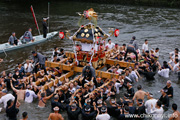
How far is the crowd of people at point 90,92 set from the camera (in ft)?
31.5

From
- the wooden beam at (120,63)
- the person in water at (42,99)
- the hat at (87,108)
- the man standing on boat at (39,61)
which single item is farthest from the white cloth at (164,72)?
the person in water at (42,99)

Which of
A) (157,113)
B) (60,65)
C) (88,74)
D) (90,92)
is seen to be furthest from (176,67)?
(60,65)

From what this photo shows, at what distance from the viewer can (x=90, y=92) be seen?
1159 centimetres

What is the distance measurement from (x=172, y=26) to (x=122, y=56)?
51.4 feet

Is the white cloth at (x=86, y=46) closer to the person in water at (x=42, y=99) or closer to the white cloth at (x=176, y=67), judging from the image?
the person in water at (x=42, y=99)

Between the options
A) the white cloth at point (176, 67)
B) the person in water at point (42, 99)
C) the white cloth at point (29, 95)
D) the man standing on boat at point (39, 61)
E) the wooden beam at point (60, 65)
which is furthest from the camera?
the white cloth at point (176, 67)

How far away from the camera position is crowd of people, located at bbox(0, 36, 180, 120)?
31.5 ft

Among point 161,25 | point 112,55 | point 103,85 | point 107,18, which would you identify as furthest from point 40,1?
point 103,85

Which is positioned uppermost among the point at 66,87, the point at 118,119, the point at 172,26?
the point at 172,26

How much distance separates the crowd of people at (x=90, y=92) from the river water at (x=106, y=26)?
A: 2.06ft

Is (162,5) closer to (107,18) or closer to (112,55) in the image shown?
(107,18)

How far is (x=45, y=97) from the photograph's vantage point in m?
11.0

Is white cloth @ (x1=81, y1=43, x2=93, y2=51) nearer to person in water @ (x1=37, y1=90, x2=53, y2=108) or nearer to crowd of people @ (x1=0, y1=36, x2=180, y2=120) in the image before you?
crowd of people @ (x1=0, y1=36, x2=180, y2=120)

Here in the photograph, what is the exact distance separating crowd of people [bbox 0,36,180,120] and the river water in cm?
63
